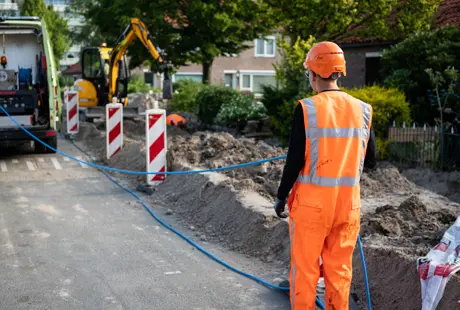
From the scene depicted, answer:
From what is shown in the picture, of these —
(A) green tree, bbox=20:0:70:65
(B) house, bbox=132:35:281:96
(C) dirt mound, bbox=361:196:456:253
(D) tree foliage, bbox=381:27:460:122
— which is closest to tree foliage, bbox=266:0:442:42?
(D) tree foliage, bbox=381:27:460:122

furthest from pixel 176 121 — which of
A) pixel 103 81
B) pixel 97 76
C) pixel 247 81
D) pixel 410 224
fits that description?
pixel 247 81

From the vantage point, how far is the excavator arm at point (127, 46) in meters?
17.3

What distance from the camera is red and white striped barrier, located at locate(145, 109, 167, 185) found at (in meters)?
11.1

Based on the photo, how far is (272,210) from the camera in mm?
8094

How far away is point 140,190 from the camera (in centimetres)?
1104

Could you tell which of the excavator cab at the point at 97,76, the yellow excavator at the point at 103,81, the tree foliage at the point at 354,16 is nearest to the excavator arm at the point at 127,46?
the yellow excavator at the point at 103,81

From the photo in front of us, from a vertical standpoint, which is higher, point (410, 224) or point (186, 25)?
point (186, 25)

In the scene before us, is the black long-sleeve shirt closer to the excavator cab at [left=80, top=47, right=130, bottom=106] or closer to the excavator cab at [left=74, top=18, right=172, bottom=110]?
the excavator cab at [left=74, top=18, right=172, bottom=110]

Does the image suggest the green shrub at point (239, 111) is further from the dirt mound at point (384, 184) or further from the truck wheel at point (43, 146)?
the dirt mound at point (384, 184)

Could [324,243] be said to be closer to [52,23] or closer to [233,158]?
[233,158]

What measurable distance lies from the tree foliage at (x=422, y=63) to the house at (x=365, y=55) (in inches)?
147

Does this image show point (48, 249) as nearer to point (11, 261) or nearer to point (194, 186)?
point (11, 261)

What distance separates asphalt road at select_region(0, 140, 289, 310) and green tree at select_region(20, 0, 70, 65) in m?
37.9

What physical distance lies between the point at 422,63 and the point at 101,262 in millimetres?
11334
